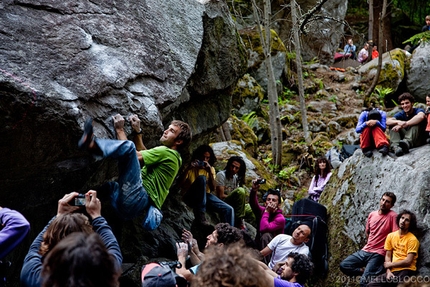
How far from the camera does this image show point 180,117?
27.9 ft

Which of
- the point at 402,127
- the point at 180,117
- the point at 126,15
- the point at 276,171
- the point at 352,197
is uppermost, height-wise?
the point at 126,15

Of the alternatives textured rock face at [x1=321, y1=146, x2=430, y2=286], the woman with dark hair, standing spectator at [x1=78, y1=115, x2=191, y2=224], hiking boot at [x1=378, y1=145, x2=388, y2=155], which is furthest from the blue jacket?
standing spectator at [x1=78, y1=115, x2=191, y2=224]

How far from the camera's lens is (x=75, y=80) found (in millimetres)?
5582

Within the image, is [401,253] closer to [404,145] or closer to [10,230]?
[404,145]

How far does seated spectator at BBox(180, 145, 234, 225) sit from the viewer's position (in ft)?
29.4

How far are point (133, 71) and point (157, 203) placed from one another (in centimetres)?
167

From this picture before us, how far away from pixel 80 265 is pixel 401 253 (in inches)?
250

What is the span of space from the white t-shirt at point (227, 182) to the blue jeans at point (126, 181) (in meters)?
4.30

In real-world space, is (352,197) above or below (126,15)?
below

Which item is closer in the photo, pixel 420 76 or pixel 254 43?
pixel 254 43

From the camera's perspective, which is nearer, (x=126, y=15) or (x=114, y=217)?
(x=126, y=15)

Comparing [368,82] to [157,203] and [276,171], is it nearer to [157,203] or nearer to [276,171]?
[276,171]

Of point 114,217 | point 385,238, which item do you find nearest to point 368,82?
point 385,238

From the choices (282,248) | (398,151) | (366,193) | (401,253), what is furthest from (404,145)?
(282,248)
